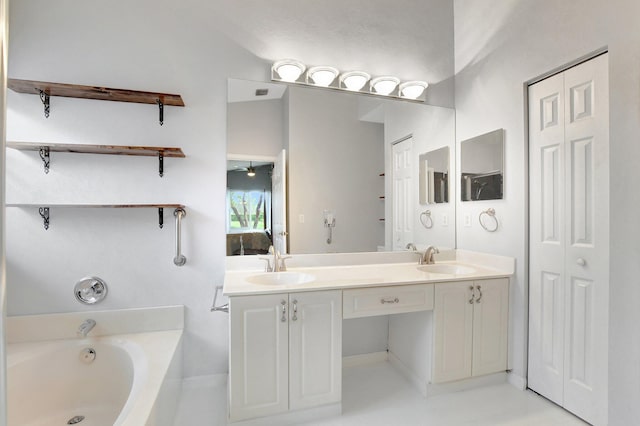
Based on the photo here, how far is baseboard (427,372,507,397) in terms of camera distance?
78.3 inches

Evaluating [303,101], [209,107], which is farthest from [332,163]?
[209,107]

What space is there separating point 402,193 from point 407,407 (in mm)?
1504

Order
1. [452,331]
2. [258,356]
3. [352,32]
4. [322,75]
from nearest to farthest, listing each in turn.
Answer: [258,356] < [452,331] < [322,75] < [352,32]

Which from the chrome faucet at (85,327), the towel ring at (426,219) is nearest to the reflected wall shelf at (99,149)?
the chrome faucet at (85,327)

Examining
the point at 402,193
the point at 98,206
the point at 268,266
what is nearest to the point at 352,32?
the point at 402,193

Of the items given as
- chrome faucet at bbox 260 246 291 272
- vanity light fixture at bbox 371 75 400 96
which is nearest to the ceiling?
vanity light fixture at bbox 371 75 400 96

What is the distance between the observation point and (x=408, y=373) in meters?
2.19

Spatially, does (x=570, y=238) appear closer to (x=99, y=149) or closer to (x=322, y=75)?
(x=322, y=75)

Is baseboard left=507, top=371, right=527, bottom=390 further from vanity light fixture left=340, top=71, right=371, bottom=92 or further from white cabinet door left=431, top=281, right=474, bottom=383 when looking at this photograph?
vanity light fixture left=340, top=71, right=371, bottom=92

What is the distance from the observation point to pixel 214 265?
2064 millimetres

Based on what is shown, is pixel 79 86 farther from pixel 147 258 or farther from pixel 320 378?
pixel 320 378

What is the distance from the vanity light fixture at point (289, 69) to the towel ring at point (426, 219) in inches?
58.7

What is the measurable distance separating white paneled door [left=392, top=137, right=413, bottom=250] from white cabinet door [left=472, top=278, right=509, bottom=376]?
2.16ft

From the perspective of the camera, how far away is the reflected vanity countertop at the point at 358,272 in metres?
1.77
